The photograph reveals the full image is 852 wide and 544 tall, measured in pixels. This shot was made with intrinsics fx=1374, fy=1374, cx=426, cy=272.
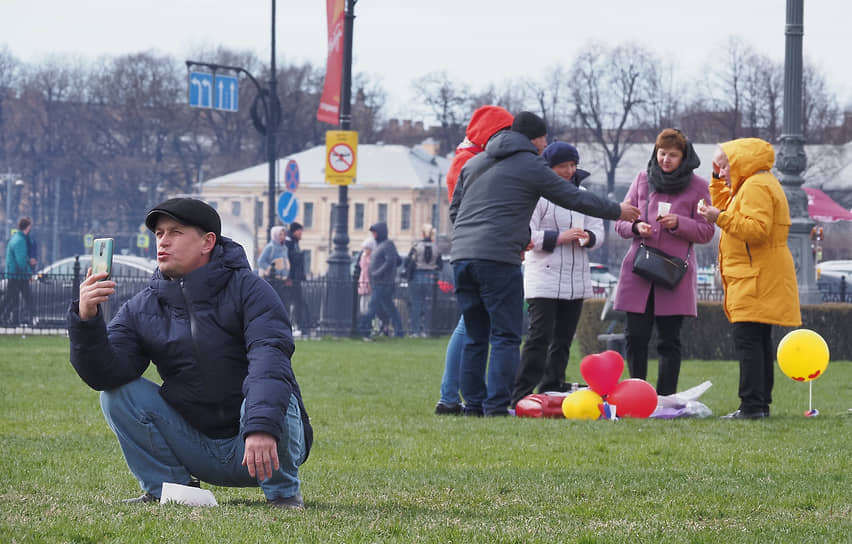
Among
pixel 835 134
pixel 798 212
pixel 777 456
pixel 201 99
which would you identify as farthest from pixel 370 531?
pixel 835 134

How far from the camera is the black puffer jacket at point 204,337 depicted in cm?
471

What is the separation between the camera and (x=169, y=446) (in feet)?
16.0

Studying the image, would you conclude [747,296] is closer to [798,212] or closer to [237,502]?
[237,502]

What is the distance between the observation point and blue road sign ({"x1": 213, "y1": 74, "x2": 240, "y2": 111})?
3200cm

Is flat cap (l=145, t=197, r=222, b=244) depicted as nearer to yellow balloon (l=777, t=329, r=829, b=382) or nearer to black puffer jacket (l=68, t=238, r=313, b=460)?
black puffer jacket (l=68, t=238, r=313, b=460)

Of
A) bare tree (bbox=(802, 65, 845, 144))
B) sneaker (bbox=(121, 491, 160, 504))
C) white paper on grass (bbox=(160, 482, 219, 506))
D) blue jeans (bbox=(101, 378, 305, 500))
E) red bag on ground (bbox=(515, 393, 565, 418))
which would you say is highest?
bare tree (bbox=(802, 65, 845, 144))

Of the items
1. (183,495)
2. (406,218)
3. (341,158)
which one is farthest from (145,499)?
(406,218)

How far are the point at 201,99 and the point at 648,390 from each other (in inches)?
950

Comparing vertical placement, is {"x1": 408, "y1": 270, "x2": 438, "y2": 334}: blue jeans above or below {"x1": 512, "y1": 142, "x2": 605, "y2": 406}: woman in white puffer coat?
below

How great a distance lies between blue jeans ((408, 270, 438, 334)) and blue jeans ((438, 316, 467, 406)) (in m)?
13.4

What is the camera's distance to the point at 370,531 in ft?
14.1

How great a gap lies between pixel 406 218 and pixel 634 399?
80.5m

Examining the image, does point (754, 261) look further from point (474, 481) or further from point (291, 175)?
point (291, 175)

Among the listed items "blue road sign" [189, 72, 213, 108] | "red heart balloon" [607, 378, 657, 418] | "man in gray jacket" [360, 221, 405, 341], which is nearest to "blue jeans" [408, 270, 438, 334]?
"man in gray jacket" [360, 221, 405, 341]
